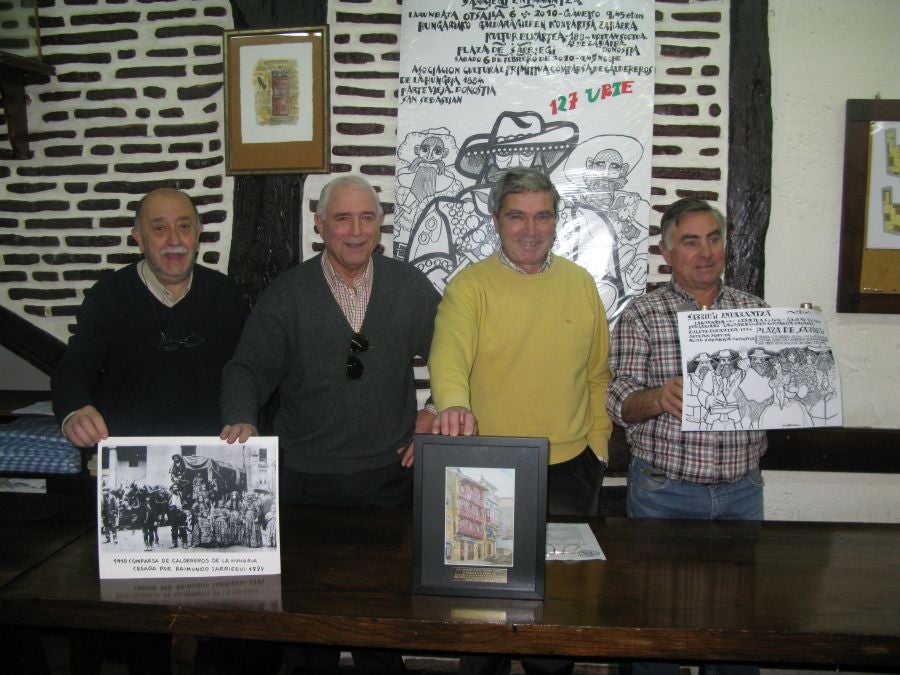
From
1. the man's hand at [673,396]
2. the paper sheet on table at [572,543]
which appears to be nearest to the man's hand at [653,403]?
the man's hand at [673,396]

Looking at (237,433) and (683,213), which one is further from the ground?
(683,213)

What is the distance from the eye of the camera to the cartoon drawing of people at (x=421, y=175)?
107 inches

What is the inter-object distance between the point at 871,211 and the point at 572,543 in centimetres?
198

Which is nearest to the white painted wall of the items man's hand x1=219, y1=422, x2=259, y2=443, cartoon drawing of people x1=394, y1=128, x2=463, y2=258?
cartoon drawing of people x1=394, y1=128, x2=463, y2=258

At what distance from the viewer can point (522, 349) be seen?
2066 mm

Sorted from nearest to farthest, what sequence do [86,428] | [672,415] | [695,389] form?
[86,428] < [695,389] < [672,415]

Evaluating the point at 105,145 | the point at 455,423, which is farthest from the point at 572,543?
the point at 105,145

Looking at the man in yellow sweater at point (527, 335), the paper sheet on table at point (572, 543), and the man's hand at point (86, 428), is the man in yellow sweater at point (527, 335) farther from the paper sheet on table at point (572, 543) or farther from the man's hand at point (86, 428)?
the man's hand at point (86, 428)

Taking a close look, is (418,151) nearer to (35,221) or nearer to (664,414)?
(664,414)

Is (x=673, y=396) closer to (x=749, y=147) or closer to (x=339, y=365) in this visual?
(x=339, y=365)

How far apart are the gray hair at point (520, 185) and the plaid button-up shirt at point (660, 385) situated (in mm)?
447

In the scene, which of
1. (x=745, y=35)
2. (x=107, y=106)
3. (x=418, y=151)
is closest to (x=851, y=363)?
(x=745, y=35)

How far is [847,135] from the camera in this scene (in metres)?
2.66

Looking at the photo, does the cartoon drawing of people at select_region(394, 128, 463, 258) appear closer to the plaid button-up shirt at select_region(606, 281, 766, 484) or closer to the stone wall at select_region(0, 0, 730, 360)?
the stone wall at select_region(0, 0, 730, 360)
